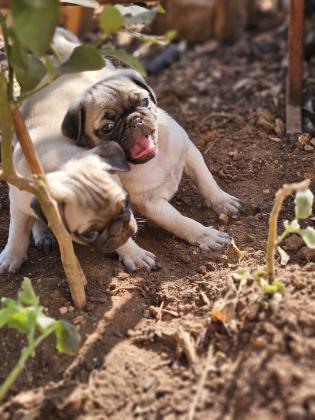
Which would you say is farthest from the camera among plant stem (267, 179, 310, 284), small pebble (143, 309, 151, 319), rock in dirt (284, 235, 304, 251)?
rock in dirt (284, 235, 304, 251)

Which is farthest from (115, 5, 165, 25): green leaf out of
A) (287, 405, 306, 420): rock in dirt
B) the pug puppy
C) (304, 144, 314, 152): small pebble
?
(304, 144, 314, 152): small pebble

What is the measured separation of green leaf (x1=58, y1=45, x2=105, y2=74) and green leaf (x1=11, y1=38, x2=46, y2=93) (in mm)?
180

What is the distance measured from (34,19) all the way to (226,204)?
229cm

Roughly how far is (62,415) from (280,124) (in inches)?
126

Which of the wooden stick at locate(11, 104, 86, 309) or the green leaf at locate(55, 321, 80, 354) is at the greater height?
the wooden stick at locate(11, 104, 86, 309)

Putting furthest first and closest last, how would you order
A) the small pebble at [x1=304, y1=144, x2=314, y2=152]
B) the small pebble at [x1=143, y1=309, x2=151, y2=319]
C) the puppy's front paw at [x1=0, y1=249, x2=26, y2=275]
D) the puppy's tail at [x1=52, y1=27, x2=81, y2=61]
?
the small pebble at [x1=304, y1=144, x2=314, y2=152] < the puppy's tail at [x1=52, y1=27, x2=81, y2=61] < the puppy's front paw at [x1=0, y1=249, x2=26, y2=275] < the small pebble at [x1=143, y1=309, x2=151, y2=319]

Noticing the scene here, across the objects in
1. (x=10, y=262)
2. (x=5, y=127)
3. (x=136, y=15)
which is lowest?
(x=10, y=262)

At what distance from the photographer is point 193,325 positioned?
3.56m

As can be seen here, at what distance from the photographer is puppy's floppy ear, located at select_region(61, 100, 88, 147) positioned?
4145 mm

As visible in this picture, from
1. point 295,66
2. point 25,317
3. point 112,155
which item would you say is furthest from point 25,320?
point 295,66

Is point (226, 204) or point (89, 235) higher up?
point (89, 235)

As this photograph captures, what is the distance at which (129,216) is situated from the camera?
12.2 feet

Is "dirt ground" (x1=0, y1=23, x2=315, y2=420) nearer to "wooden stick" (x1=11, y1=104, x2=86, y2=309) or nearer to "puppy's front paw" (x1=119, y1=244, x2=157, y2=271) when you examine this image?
"puppy's front paw" (x1=119, y1=244, x2=157, y2=271)

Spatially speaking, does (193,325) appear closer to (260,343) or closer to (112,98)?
(260,343)
